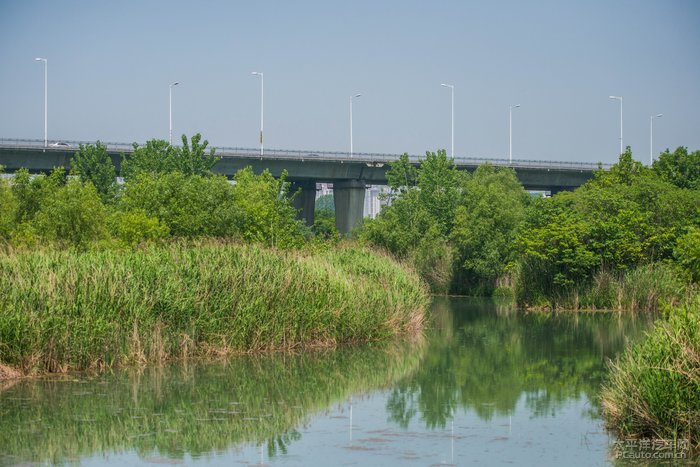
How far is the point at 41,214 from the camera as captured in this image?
40344 millimetres

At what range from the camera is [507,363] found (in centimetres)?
3131

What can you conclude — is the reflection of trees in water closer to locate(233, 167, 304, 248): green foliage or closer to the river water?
the river water

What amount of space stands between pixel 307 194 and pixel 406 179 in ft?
62.3

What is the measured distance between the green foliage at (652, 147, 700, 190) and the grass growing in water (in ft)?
115

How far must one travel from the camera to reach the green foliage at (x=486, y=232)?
63.6 m

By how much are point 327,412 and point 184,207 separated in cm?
2502

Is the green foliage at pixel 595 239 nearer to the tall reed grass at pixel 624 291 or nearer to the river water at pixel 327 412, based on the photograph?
the tall reed grass at pixel 624 291

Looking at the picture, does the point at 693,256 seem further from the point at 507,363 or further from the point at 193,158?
the point at 193,158

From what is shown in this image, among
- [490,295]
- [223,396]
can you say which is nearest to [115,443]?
[223,396]

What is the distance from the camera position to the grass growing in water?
25438 millimetres

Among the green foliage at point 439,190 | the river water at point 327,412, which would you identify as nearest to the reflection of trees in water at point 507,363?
the river water at point 327,412

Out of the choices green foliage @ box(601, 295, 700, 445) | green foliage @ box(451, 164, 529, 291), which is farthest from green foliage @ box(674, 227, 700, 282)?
green foliage @ box(451, 164, 529, 291)

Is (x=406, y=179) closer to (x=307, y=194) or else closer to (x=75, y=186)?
(x=307, y=194)

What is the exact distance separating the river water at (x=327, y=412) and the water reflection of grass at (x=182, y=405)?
33 millimetres
